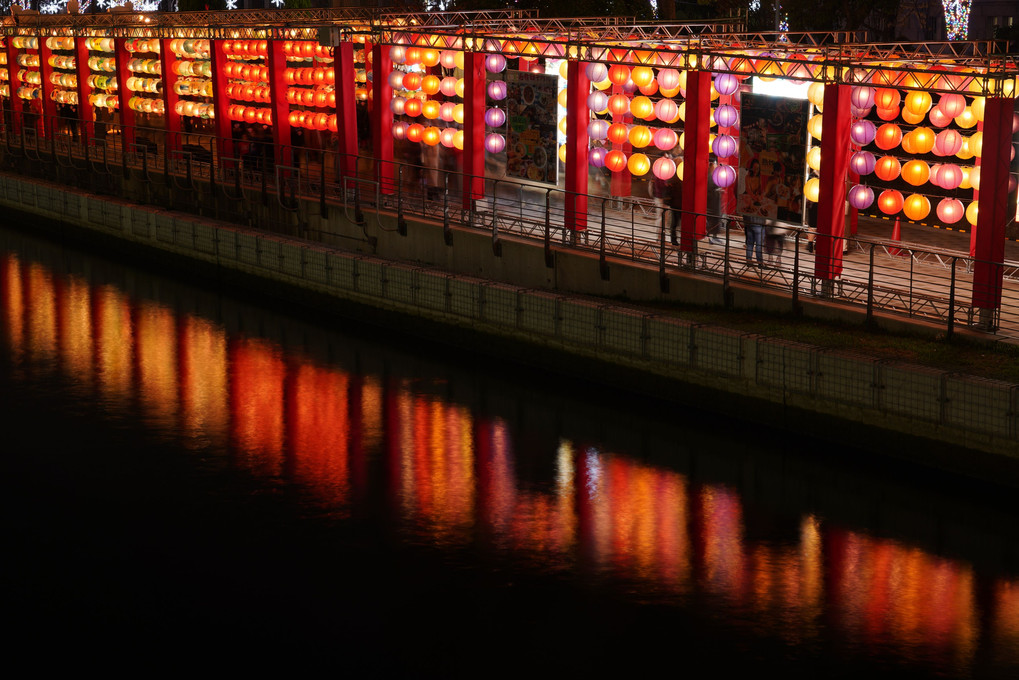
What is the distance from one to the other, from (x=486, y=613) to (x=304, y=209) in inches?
539

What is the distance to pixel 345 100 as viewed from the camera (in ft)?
77.7

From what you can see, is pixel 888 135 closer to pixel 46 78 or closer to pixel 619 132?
pixel 619 132

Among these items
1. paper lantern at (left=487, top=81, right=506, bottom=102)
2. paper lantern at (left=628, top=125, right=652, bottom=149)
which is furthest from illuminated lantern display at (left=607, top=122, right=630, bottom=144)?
paper lantern at (left=487, top=81, right=506, bottom=102)

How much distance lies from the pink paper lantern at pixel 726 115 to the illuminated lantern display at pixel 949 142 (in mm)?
3119

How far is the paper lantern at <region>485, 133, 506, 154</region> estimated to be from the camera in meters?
21.7

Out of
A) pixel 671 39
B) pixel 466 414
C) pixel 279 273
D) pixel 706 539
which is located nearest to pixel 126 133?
pixel 279 273

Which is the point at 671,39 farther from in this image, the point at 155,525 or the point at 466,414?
the point at 155,525

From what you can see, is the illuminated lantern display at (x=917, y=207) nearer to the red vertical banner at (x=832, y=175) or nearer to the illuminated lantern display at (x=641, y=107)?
the red vertical banner at (x=832, y=175)

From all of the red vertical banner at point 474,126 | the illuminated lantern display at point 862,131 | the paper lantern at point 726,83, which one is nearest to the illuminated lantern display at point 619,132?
the paper lantern at point 726,83

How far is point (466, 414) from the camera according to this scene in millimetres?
15648

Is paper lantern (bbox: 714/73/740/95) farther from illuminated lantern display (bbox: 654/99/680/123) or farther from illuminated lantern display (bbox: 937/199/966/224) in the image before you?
illuminated lantern display (bbox: 937/199/966/224)

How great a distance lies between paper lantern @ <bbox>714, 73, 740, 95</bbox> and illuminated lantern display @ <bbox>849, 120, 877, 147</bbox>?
6.03 feet

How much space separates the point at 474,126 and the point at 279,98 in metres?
6.09

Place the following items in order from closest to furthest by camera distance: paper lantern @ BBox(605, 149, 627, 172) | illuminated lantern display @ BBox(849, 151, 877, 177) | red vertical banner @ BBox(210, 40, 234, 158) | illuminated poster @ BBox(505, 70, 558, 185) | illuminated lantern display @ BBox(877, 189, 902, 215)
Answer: illuminated lantern display @ BBox(877, 189, 902, 215) → illuminated lantern display @ BBox(849, 151, 877, 177) → paper lantern @ BBox(605, 149, 627, 172) → illuminated poster @ BBox(505, 70, 558, 185) → red vertical banner @ BBox(210, 40, 234, 158)
